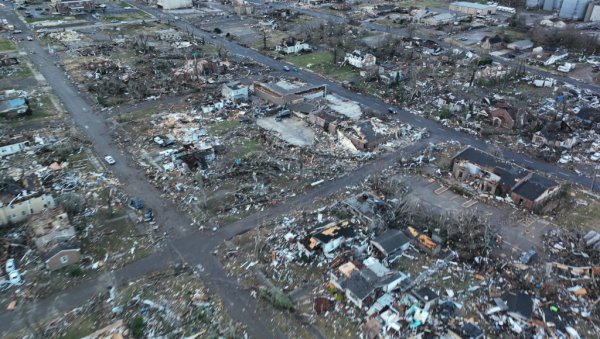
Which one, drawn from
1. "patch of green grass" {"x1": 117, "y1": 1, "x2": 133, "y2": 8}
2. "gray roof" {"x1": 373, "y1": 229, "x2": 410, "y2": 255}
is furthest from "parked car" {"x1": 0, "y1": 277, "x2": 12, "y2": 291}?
"patch of green grass" {"x1": 117, "y1": 1, "x2": 133, "y2": 8}

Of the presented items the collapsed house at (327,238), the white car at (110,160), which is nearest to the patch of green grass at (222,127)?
the white car at (110,160)

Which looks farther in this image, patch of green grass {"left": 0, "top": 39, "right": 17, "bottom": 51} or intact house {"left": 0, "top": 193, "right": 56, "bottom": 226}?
patch of green grass {"left": 0, "top": 39, "right": 17, "bottom": 51}

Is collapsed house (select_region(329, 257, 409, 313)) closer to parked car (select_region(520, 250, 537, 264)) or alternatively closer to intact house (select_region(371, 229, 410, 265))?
intact house (select_region(371, 229, 410, 265))

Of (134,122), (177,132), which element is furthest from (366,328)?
(134,122)

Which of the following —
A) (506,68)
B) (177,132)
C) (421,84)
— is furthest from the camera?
(506,68)

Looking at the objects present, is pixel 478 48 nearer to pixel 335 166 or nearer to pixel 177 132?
pixel 335 166

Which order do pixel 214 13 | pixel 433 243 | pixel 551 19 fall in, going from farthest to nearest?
pixel 214 13, pixel 551 19, pixel 433 243

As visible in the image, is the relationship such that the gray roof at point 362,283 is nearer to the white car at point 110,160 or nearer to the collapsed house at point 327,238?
the collapsed house at point 327,238
